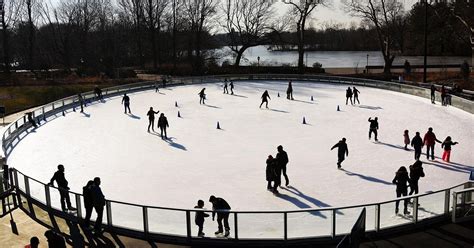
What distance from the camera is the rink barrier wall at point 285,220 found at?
930 centimetres

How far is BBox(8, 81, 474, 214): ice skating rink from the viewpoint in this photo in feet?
43.7

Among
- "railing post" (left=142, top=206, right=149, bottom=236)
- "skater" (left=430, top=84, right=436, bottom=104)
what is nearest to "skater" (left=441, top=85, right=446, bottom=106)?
"skater" (left=430, top=84, right=436, bottom=104)

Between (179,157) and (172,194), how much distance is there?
169 inches

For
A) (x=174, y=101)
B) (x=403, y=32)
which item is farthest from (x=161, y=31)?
(x=174, y=101)

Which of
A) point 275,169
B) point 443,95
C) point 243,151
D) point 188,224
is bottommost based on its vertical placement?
point 243,151

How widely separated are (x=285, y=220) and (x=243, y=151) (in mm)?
8784

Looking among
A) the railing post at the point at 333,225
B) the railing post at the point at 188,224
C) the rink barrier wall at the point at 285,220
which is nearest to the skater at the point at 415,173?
the rink barrier wall at the point at 285,220

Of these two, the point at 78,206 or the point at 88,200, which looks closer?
the point at 88,200

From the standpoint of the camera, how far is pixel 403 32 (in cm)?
7106

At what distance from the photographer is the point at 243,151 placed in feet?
59.1

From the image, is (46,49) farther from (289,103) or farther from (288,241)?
(288,241)

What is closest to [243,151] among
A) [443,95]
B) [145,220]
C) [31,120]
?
[145,220]

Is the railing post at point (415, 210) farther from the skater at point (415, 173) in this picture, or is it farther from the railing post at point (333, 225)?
the railing post at point (333, 225)

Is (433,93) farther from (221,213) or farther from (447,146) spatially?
(221,213)
